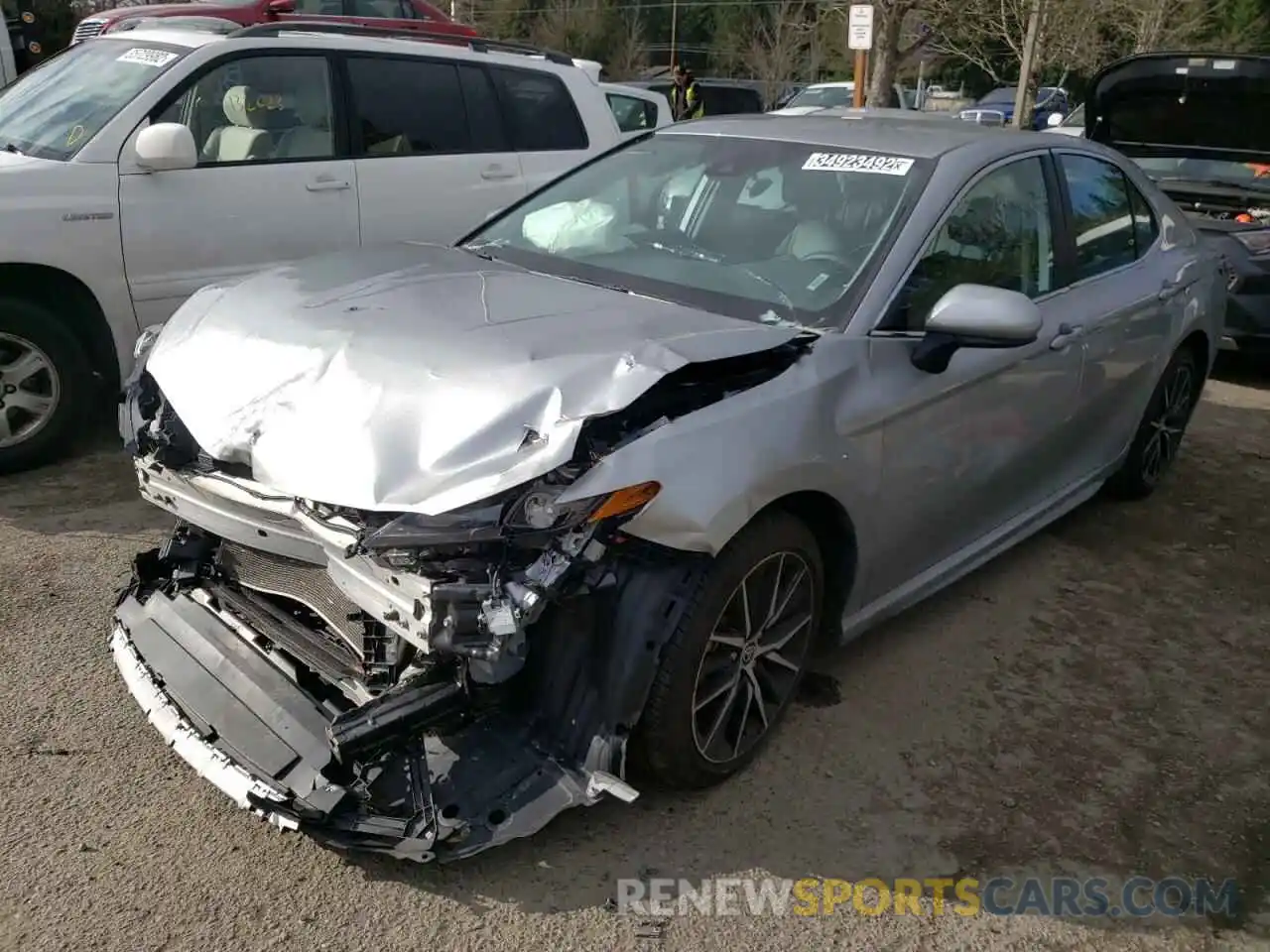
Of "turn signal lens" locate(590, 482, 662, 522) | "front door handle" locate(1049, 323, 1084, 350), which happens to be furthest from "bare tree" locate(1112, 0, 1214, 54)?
"turn signal lens" locate(590, 482, 662, 522)

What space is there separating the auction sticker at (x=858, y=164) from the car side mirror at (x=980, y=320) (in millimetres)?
570

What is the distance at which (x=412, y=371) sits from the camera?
2.82 meters

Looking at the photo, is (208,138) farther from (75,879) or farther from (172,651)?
(75,879)

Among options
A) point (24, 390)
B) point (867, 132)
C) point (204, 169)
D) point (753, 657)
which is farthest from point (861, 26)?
point (753, 657)

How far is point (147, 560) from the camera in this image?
3480 millimetres

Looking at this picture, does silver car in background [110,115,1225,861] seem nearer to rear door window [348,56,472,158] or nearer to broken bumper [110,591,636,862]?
broken bumper [110,591,636,862]

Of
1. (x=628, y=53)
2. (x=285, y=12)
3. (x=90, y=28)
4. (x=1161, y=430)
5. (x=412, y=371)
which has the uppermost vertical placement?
(x=285, y=12)

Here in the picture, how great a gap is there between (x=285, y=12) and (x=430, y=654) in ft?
31.4

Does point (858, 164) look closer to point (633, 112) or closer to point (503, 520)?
point (503, 520)

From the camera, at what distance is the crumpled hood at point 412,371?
2.58m

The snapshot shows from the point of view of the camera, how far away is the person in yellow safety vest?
58.0ft

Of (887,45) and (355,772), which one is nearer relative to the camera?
(355,772)

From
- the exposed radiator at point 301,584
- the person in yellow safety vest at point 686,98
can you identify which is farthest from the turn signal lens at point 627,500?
the person in yellow safety vest at point 686,98

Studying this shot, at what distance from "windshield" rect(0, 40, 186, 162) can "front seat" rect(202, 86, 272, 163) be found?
319mm
